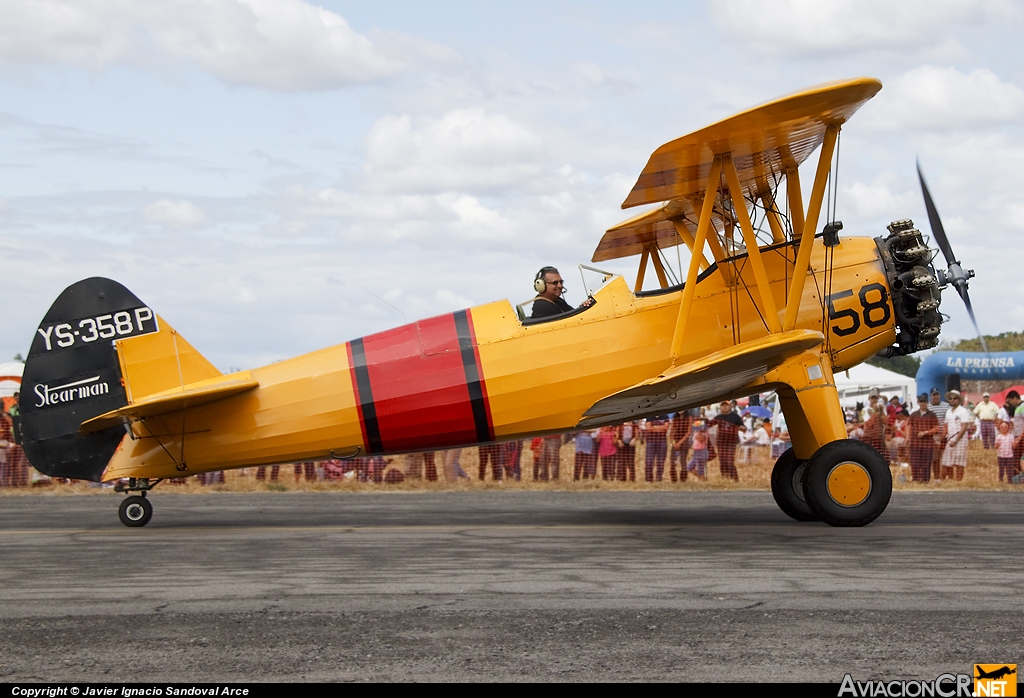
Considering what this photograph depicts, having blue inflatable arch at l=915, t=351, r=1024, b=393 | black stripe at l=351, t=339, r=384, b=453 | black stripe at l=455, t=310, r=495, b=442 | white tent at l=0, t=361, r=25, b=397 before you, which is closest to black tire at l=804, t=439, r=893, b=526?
black stripe at l=455, t=310, r=495, b=442

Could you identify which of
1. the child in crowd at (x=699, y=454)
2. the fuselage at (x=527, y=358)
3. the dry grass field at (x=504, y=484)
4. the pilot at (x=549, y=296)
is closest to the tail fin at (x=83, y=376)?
the fuselage at (x=527, y=358)

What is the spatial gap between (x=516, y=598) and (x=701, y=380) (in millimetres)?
3425

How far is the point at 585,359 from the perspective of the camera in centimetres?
991

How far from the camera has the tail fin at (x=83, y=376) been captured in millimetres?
10391

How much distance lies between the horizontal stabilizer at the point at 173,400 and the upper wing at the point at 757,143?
4541 mm

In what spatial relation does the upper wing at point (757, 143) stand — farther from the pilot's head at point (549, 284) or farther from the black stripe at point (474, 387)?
the black stripe at point (474, 387)


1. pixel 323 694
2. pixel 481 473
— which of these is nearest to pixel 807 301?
pixel 323 694

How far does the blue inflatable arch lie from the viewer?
3484 centimetres

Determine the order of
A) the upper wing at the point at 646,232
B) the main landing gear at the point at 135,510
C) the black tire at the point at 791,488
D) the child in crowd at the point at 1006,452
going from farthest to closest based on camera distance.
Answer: the child in crowd at the point at 1006,452, the upper wing at the point at 646,232, the main landing gear at the point at 135,510, the black tire at the point at 791,488

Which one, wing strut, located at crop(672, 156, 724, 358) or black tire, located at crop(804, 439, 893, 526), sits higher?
→ wing strut, located at crop(672, 156, 724, 358)

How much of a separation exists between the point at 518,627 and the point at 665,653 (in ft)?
3.21

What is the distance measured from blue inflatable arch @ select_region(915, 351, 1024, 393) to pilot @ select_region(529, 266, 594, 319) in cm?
2795

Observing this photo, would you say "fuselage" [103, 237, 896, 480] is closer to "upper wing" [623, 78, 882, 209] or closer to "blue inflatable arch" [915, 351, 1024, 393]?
"upper wing" [623, 78, 882, 209]

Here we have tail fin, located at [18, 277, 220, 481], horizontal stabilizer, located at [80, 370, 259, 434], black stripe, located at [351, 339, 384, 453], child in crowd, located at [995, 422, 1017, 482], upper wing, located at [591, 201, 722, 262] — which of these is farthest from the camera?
child in crowd, located at [995, 422, 1017, 482]
